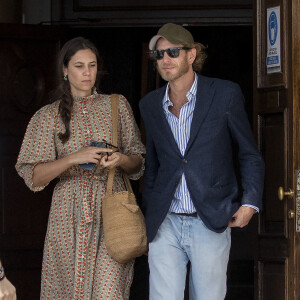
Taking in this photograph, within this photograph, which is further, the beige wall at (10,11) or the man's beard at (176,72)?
the beige wall at (10,11)

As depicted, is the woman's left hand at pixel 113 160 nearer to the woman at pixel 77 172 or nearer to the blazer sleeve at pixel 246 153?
the woman at pixel 77 172

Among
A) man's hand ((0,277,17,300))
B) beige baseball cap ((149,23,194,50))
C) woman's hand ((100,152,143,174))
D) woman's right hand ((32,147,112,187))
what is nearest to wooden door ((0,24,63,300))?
woman's right hand ((32,147,112,187))

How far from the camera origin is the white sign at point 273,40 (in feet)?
18.1

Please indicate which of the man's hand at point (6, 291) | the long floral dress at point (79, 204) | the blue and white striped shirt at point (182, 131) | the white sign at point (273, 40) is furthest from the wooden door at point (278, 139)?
the man's hand at point (6, 291)

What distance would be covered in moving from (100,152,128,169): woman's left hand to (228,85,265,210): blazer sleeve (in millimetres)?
651

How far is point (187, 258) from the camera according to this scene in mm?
5160

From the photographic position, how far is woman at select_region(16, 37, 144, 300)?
17.7 feet

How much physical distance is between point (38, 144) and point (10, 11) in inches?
124

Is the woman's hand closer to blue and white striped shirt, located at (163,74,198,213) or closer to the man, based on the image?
the man

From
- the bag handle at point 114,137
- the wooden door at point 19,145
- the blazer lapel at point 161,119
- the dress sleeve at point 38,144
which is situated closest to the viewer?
the blazer lapel at point 161,119

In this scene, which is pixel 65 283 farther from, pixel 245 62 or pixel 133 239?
pixel 245 62

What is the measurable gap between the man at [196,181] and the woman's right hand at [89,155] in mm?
341

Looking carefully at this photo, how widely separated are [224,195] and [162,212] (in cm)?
34

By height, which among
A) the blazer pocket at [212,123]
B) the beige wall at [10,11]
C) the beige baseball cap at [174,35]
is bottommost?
the blazer pocket at [212,123]
